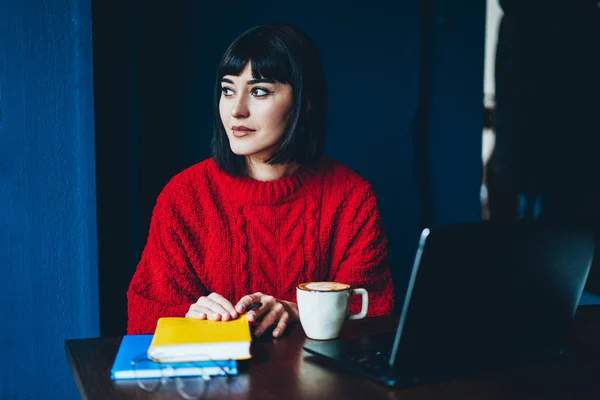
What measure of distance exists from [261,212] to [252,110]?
0.26m

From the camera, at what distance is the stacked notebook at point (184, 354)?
844mm

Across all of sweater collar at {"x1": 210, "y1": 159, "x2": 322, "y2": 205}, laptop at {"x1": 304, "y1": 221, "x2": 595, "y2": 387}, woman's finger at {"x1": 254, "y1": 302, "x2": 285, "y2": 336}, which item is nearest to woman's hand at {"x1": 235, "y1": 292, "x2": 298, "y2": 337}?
woman's finger at {"x1": 254, "y1": 302, "x2": 285, "y2": 336}

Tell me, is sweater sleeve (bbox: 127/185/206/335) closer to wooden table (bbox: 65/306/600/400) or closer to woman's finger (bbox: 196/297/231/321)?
woman's finger (bbox: 196/297/231/321)

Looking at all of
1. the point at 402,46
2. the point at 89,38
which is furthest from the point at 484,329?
the point at 402,46

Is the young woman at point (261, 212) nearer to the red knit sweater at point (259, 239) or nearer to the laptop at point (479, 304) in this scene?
the red knit sweater at point (259, 239)

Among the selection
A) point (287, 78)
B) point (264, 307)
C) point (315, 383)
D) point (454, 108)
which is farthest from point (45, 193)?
point (454, 108)

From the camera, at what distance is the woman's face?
4.96 feet

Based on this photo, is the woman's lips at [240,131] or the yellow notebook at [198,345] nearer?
the yellow notebook at [198,345]

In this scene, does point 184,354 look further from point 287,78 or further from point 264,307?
point 287,78

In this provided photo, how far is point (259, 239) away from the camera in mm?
1545

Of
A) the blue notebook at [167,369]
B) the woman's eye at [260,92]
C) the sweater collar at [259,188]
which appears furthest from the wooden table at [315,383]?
the woman's eye at [260,92]

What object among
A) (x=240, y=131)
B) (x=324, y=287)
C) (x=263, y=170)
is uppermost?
(x=240, y=131)

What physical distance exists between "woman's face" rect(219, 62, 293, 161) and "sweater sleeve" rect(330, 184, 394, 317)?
0.92 ft

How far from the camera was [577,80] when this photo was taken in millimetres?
2447
